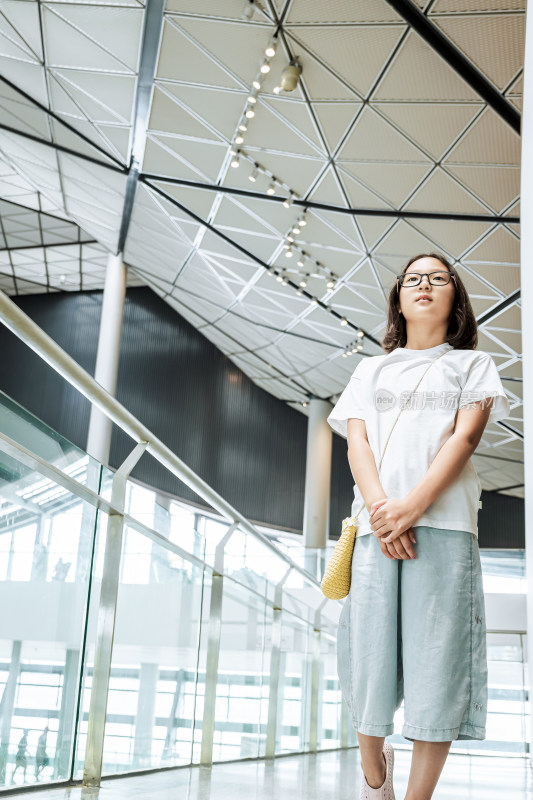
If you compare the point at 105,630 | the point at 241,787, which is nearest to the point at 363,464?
the point at 105,630

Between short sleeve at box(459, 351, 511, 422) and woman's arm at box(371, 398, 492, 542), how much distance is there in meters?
0.11

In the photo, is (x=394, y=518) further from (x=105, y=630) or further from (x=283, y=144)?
(x=283, y=144)

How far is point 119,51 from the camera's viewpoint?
1260 centimetres

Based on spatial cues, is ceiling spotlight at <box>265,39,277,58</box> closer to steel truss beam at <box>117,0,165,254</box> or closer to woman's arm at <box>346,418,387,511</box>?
steel truss beam at <box>117,0,165,254</box>

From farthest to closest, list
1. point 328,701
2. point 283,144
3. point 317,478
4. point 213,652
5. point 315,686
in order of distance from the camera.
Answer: point 317,478
point 283,144
point 328,701
point 315,686
point 213,652

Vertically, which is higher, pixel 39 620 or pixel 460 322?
pixel 460 322

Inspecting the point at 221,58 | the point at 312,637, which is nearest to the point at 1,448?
the point at 312,637

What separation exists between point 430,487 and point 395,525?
152mm

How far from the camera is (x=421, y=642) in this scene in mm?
2217

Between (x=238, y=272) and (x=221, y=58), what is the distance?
782cm

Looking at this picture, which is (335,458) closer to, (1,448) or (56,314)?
(56,314)

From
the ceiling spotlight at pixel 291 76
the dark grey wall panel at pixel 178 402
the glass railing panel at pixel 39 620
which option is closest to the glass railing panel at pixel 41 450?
the glass railing panel at pixel 39 620

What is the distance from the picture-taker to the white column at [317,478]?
26.9 m

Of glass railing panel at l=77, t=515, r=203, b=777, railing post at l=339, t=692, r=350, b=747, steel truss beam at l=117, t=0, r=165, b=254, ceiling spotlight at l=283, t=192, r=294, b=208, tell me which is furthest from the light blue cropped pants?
ceiling spotlight at l=283, t=192, r=294, b=208
